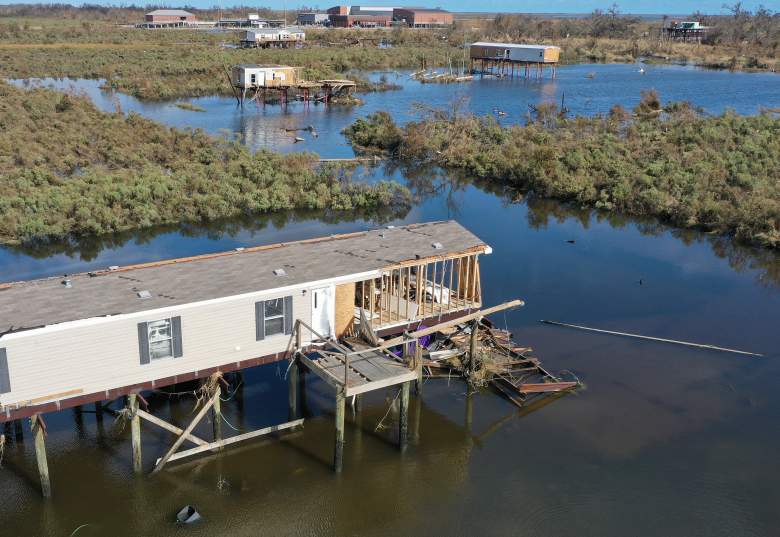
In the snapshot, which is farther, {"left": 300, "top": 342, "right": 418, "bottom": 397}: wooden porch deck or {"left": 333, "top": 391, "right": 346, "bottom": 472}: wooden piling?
{"left": 300, "top": 342, "right": 418, "bottom": 397}: wooden porch deck

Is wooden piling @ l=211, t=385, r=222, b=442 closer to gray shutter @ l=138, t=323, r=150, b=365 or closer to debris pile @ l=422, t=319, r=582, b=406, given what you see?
gray shutter @ l=138, t=323, r=150, b=365

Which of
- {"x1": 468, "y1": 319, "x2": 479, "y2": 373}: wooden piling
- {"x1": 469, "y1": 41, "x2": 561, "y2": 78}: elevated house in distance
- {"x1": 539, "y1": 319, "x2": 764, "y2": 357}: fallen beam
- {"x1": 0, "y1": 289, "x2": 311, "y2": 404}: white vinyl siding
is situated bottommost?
{"x1": 539, "y1": 319, "x2": 764, "y2": 357}: fallen beam

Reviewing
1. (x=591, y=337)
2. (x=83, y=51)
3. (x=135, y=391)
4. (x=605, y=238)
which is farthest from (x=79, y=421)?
(x=83, y=51)

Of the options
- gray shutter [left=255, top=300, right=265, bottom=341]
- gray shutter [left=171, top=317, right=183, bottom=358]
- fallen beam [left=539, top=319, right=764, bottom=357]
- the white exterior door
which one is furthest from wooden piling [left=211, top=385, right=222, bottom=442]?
fallen beam [left=539, top=319, right=764, bottom=357]

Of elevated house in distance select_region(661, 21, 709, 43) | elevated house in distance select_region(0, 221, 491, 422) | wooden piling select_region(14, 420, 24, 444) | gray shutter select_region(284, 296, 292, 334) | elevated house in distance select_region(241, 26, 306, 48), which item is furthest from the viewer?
elevated house in distance select_region(661, 21, 709, 43)

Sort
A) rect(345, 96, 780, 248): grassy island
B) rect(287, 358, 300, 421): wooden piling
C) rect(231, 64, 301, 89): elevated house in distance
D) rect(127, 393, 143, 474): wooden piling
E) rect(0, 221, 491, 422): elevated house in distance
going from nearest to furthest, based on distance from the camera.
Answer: rect(0, 221, 491, 422): elevated house in distance → rect(127, 393, 143, 474): wooden piling → rect(287, 358, 300, 421): wooden piling → rect(345, 96, 780, 248): grassy island → rect(231, 64, 301, 89): elevated house in distance

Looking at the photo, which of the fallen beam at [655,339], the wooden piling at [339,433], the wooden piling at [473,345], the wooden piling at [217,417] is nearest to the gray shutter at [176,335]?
the wooden piling at [217,417]

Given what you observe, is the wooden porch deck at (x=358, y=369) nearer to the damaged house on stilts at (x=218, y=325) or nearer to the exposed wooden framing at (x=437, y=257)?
the damaged house on stilts at (x=218, y=325)
